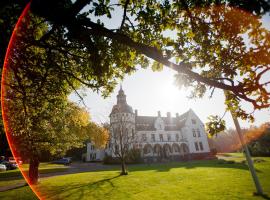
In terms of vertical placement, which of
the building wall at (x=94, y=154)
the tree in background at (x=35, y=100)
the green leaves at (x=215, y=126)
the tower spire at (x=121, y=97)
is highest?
the tower spire at (x=121, y=97)

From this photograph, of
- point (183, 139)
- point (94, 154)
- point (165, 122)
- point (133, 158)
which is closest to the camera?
point (133, 158)

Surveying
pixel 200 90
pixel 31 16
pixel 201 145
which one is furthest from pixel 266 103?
pixel 201 145

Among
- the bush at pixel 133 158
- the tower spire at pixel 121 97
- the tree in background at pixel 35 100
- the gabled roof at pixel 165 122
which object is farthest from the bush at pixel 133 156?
the tree in background at pixel 35 100

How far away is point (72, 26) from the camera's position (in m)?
4.13

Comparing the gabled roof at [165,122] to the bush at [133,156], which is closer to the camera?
the bush at [133,156]

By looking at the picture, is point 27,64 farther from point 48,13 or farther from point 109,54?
point 48,13

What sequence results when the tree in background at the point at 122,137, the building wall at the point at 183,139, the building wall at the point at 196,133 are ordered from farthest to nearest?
the building wall at the point at 196,133, the building wall at the point at 183,139, the tree in background at the point at 122,137

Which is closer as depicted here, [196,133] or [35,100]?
[35,100]

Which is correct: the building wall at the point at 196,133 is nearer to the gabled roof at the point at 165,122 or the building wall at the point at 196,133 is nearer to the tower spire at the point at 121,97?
the gabled roof at the point at 165,122

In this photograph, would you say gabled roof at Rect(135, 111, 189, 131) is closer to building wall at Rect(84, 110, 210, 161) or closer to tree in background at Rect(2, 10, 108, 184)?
building wall at Rect(84, 110, 210, 161)

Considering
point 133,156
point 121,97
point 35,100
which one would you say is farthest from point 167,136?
point 35,100

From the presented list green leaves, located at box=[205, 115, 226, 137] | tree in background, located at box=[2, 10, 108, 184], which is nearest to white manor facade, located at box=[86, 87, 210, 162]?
tree in background, located at box=[2, 10, 108, 184]

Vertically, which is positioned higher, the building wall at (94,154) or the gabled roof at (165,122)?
the gabled roof at (165,122)

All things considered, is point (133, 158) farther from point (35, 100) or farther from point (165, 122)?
point (35, 100)
